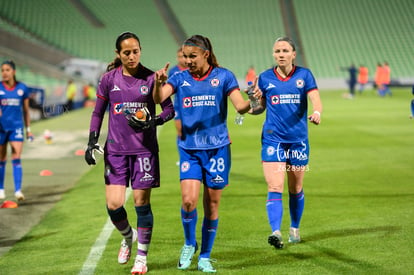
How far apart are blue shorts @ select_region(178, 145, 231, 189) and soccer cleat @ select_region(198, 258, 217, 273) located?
0.67 metres

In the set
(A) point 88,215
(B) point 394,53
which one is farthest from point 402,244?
(B) point 394,53

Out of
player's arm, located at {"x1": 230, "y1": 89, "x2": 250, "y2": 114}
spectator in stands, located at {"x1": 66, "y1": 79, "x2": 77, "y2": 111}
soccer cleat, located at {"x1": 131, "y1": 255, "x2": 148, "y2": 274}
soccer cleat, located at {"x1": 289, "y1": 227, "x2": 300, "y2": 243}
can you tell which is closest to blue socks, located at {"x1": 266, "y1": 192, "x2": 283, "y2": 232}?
soccer cleat, located at {"x1": 289, "y1": 227, "x2": 300, "y2": 243}

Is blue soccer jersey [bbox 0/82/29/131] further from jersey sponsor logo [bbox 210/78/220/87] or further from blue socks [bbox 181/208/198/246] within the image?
jersey sponsor logo [bbox 210/78/220/87]

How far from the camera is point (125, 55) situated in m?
5.97

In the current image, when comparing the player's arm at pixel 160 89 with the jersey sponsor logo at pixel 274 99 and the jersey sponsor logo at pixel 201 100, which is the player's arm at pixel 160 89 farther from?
the jersey sponsor logo at pixel 274 99

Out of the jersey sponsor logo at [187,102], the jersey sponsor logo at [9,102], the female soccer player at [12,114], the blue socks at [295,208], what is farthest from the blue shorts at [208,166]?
the jersey sponsor logo at [9,102]

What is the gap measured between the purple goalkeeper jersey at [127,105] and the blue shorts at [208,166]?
35 cm

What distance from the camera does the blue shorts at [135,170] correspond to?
19.9ft

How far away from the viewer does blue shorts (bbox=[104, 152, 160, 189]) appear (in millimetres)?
6055

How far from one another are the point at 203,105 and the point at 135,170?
2.76 ft

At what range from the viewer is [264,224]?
8.27 m

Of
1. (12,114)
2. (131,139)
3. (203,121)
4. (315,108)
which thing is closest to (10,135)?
(12,114)

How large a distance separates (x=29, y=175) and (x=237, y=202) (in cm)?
529

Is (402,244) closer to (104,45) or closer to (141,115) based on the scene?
(141,115)
